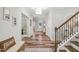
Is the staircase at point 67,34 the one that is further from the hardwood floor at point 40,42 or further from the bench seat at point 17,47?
the bench seat at point 17,47

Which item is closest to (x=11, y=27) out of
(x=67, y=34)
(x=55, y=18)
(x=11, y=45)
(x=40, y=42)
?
(x=11, y=45)

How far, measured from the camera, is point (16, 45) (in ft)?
4.44

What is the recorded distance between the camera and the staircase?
1348 mm

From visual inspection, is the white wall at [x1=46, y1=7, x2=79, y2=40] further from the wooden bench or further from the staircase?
the wooden bench

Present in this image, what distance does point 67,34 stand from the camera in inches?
57.6

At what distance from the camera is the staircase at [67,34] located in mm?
1348

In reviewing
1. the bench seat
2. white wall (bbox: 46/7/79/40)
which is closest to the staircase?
white wall (bbox: 46/7/79/40)

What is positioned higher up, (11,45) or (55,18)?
(55,18)

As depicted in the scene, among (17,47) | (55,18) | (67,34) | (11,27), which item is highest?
(55,18)

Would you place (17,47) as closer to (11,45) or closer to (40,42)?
(11,45)

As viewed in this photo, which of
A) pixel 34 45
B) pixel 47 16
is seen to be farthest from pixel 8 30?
pixel 47 16

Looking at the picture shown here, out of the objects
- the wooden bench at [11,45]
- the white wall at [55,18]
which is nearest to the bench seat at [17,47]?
the wooden bench at [11,45]

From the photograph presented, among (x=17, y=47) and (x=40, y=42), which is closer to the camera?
(x=17, y=47)

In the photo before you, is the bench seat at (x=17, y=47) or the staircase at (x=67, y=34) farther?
the staircase at (x=67, y=34)
